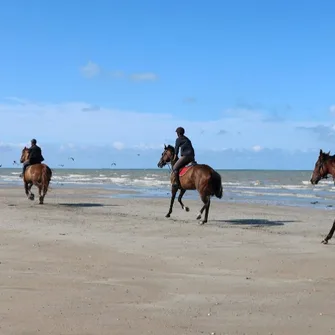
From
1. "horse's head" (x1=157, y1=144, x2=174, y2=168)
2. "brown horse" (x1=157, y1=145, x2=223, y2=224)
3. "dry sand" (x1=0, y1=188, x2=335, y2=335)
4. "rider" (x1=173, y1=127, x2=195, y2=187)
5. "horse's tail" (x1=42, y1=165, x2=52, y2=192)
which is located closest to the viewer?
"dry sand" (x1=0, y1=188, x2=335, y2=335)

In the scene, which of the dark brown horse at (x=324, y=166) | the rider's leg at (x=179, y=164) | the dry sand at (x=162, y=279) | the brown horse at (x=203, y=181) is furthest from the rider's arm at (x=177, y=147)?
the dark brown horse at (x=324, y=166)

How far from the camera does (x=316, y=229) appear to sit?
15055 mm

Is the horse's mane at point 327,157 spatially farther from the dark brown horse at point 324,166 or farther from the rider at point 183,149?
the rider at point 183,149

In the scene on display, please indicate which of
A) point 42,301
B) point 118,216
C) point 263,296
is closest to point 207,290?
point 263,296

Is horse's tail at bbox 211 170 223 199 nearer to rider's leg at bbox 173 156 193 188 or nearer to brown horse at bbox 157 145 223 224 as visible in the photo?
brown horse at bbox 157 145 223 224

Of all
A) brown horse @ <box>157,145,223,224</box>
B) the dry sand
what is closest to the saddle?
brown horse @ <box>157,145,223,224</box>

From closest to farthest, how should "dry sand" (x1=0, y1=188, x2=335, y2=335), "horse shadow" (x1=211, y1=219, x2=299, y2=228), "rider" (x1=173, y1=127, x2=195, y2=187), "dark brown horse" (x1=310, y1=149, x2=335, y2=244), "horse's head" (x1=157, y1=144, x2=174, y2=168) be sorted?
"dry sand" (x1=0, y1=188, x2=335, y2=335), "dark brown horse" (x1=310, y1=149, x2=335, y2=244), "horse shadow" (x1=211, y1=219, x2=299, y2=228), "rider" (x1=173, y1=127, x2=195, y2=187), "horse's head" (x1=157, y1=144, x2=174, y2=168)

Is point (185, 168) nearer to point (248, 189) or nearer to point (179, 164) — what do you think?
point (179, 164)

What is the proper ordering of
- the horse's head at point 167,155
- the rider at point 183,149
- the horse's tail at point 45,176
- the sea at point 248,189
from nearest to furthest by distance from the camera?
the rider at point 183,149 < the horse's head at point 167,155 < the horse's tail at point 45,176 < the sea at point 248,189

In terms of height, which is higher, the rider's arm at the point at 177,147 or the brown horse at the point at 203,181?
the rider's arm at the point at 177,147

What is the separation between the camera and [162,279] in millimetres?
8156

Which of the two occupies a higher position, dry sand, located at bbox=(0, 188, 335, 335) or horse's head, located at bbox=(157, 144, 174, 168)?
horse's head, located at bbox=(157, 144, 174, 168)

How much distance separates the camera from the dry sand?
5.98 meters

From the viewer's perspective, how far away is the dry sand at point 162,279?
235 inches
